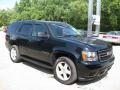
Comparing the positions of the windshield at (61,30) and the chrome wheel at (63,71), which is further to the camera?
the windshield at (61,30)

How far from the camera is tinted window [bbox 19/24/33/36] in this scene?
8062 millimetres

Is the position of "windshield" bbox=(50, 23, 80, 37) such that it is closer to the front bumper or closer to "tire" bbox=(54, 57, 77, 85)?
"tire" bbox=(54, 57, 77, 85)

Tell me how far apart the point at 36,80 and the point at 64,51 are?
50.9 inches

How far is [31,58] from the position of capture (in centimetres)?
787

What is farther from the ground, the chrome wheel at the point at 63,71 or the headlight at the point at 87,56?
the headlight at the point at 87,56

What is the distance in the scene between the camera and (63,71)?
21.5 ft

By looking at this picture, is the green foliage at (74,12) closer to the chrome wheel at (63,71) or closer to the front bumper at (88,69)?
the chrome wheel at (63,71)

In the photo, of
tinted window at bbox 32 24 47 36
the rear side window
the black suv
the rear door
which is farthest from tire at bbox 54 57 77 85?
the rear side window

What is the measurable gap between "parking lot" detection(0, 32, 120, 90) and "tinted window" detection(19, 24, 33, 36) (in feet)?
4.13

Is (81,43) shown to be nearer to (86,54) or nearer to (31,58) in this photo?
(86,54)

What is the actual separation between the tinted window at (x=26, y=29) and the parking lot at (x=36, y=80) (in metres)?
1.26

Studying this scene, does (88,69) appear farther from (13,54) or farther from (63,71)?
(13,54)

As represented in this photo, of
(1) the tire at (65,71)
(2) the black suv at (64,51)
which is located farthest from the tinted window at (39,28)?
(1) the tire at (65,71)

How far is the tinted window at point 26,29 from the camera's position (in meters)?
8.06
